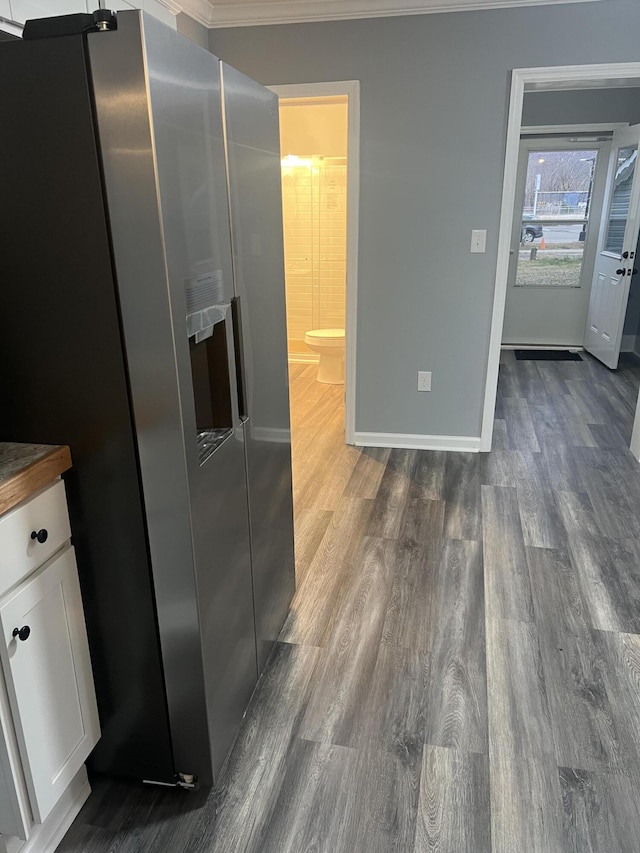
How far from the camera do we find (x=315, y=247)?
19.1ft

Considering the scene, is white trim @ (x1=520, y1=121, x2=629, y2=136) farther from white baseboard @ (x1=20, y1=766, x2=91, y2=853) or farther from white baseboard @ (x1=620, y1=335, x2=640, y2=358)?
white baseboard @ (x1=20, y1=766, x2=91, y2=853)

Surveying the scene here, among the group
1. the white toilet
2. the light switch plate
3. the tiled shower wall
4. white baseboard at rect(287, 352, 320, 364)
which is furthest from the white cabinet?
white baseboard at rect(287, 352, 320, 364)

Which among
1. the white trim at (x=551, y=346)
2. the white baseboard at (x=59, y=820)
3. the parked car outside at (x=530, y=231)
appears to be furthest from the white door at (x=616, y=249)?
the white baseboard at (x=59, y=820)

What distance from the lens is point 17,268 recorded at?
1.30m

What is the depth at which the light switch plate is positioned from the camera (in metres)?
3.57

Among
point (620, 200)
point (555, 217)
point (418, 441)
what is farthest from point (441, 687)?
point (555, 217)

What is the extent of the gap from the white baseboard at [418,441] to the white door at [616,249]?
2.44 m

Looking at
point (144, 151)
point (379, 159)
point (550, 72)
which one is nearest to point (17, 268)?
point (144, 151)

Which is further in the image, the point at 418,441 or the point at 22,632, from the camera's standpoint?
the point at 418,441

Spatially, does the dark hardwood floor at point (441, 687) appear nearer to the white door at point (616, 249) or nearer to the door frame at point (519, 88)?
the door frame at point (519, 88)

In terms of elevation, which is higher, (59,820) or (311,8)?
(311,8)

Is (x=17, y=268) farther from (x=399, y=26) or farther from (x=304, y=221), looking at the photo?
(x=304, y=221)

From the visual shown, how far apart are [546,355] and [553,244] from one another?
1.20m

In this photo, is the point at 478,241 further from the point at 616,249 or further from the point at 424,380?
the point at 616,249
